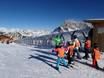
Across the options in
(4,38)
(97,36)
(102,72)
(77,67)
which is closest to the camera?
(102,72)

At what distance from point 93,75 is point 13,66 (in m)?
4.48

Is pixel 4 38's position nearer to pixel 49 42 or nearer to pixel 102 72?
pixel 49 42

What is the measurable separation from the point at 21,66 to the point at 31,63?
1287 millimetres

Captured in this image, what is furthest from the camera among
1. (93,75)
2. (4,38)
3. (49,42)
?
(4,38)

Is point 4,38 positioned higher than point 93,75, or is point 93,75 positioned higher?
point 4,38

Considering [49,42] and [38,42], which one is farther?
[38,42]

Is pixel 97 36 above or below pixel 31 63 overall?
above

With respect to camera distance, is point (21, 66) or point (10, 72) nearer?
point (10, 72)

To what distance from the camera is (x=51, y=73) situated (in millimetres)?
12859

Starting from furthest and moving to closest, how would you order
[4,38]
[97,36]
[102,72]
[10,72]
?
[4,38]
[97,36]
[102,72]
[10,72]

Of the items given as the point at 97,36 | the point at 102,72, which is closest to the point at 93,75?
the point at 102,72

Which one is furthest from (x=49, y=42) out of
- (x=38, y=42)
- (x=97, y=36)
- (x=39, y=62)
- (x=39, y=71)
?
(x=39, y=71)

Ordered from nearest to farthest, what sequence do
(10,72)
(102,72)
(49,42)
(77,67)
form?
(10,72)
(102,72)
(77,67)
(49,42)

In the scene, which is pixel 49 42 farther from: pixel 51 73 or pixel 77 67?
pixel 51 73
